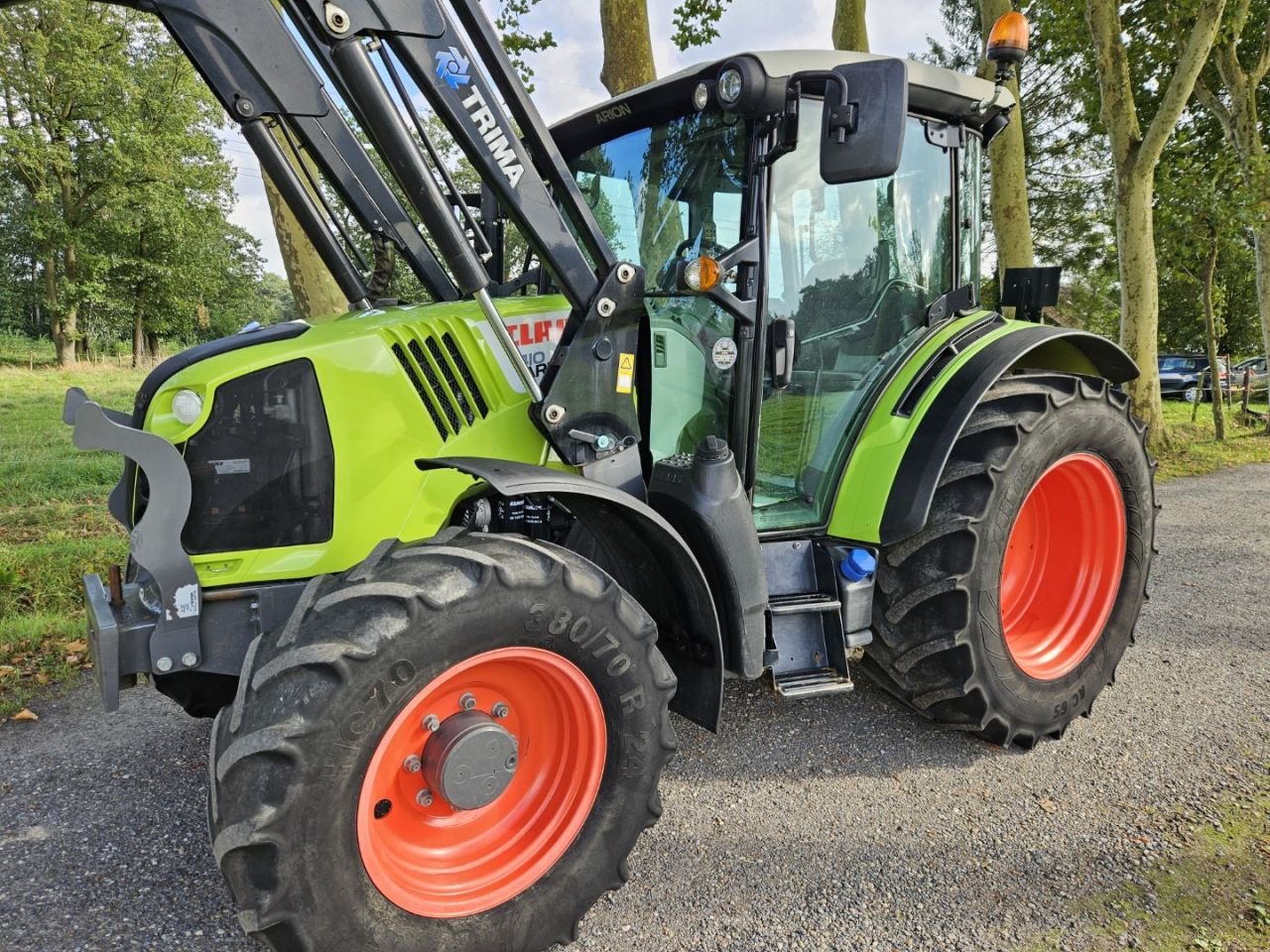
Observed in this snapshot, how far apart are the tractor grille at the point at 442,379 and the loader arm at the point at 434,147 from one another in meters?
0.15

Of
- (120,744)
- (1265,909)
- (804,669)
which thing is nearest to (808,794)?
(804,669)

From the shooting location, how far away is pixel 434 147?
2.39 metres

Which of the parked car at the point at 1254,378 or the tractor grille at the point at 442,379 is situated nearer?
the tractor grille at the point at 442,379

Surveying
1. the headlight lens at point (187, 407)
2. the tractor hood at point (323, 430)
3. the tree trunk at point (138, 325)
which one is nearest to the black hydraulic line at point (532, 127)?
the tractor hood at point (323, 430)

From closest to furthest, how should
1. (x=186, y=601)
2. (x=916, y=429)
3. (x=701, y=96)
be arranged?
(x=186, y=601) < (x=701, y=96) < (x=916, y=429)

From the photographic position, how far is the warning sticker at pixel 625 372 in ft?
8.23

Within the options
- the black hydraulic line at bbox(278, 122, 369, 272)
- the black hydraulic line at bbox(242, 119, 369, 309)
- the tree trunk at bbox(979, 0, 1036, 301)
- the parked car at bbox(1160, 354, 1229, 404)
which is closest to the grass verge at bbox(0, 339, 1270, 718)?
the black hydraulic line at bbox(242, 119, 369, 309)

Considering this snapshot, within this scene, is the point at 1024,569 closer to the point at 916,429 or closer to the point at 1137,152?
the point at 916,429

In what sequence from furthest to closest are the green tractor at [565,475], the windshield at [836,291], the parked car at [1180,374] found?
the parked car at [1180,374]
the windshield at [836,291]
the green tractor at [565,475]

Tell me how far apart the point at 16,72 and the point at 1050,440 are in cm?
2852

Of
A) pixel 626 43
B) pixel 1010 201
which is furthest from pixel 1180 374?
pixel 626 43

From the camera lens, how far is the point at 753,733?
3205 millimetres

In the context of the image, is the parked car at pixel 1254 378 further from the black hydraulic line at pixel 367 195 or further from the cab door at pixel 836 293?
the black hydraulic line at pixel 367 195

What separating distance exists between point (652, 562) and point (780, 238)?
1117 mm
